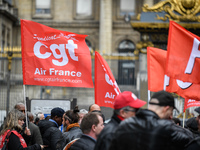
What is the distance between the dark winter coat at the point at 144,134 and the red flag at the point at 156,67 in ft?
15.0

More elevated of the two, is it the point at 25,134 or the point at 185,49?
the point at 185,49

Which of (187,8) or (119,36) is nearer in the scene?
(187,8)

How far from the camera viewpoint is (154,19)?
1581 centimetres

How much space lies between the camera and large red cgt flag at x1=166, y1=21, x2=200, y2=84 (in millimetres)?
7137

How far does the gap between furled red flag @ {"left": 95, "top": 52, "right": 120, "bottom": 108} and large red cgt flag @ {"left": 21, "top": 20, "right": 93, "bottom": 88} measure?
25 cm

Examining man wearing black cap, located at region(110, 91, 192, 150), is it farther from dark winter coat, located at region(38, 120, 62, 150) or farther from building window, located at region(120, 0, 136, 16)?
building window, located at region(120, 0, 136, 16)

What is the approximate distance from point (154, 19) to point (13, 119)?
952cm

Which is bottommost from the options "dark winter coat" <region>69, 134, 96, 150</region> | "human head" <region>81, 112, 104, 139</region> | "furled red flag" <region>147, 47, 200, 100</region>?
"dark winter coat" <region>69, 134, 96, 150</region>

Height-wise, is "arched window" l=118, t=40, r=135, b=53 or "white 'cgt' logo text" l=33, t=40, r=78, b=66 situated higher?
"white 'cgt' logo text" l=33, t=40, r=78, b=66

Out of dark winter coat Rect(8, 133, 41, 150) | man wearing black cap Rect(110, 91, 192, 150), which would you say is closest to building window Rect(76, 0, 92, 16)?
dark winter coat Rect(8, 133, 41, 150)

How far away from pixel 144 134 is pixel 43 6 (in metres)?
42.8

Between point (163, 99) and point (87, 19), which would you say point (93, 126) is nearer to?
point (163, 99)

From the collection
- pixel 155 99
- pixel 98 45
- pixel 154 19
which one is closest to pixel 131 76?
pixel 154 19

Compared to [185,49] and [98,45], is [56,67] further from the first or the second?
[98,45]
